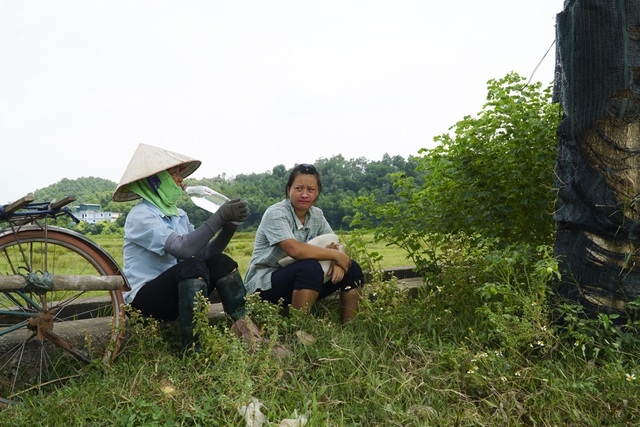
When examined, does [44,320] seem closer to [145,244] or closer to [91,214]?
[145,244]

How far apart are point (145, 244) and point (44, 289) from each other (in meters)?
0.67

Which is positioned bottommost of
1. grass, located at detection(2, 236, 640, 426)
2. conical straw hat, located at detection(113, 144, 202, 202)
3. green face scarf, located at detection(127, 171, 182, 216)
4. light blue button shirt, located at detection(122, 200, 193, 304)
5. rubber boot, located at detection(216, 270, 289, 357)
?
grass, located at detection(2, 236, 640, 426)

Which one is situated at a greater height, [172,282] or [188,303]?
[172,282]

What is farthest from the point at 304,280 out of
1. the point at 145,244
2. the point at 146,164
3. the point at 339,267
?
the point at 146,164

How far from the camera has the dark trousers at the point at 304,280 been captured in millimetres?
4512

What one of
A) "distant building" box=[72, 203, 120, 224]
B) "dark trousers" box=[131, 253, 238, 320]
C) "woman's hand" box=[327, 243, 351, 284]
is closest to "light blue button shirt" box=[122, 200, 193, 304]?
"dark trousers" box=[131, 253, 238, 320]

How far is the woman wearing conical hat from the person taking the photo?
4.06 meters

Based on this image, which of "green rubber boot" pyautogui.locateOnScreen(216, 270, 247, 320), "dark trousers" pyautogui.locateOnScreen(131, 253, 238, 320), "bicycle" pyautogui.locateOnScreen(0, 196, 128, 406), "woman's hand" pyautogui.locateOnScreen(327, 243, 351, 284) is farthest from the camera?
"woman's hand" pyautogui.locateOnScreen(327, 243, 351, 284)

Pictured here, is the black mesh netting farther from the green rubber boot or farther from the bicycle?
the bicycle

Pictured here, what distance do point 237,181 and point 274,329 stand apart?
20.3 ft

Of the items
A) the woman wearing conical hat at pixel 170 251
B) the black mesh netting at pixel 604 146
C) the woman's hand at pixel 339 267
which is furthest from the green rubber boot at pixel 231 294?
the black mesh netting at pixel 604 146

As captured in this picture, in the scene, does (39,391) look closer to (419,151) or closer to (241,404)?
(241,404)

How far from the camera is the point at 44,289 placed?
12.6ft

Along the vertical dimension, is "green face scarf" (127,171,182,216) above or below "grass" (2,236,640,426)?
above
